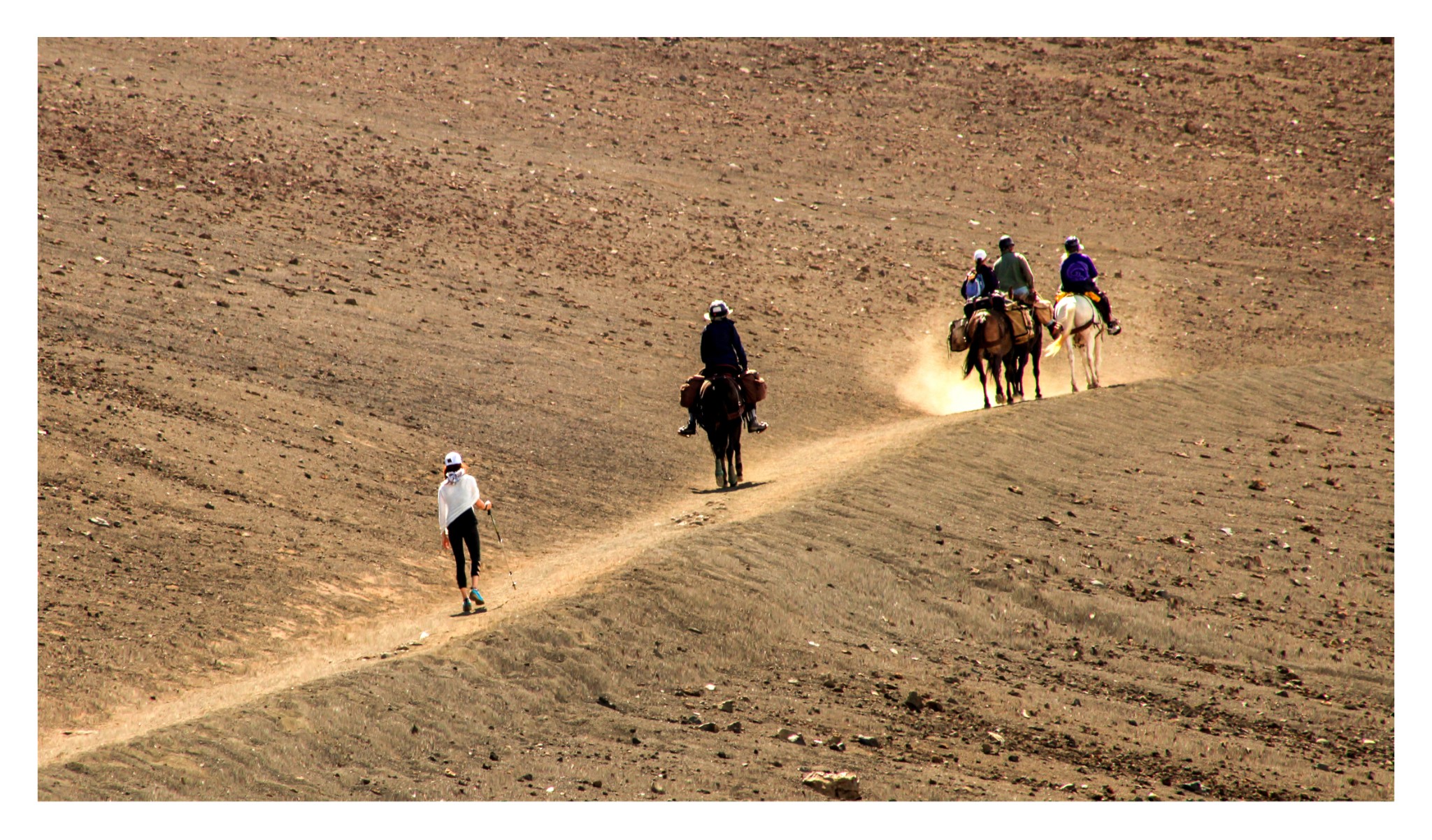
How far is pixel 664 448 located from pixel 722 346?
11.5 feet

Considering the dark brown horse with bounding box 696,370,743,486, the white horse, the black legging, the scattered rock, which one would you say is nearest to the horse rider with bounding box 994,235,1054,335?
the white horse

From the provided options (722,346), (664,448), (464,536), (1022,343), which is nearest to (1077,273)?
(1022,343)

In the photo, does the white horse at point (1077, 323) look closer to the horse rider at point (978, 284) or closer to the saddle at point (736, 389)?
the horse rider at point (978, 284)

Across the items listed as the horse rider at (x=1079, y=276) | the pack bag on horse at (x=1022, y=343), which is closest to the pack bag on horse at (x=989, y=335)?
the pack bag on horse at (x=1022, y=343)

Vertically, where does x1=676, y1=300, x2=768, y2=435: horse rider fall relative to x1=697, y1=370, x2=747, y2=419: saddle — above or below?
above

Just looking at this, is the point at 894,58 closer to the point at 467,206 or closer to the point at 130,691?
the point at 467,206

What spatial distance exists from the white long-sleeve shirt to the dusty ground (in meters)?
0.99

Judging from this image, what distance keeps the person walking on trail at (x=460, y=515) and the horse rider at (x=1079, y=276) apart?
11.2 metres

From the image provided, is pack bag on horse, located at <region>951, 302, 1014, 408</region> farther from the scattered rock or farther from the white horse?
the scattered rock

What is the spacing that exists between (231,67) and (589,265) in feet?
41.5

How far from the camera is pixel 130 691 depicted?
1174 cm

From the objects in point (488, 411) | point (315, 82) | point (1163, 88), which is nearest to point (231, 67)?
point (315, 82)

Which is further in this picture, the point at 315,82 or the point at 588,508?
the point at 315,82

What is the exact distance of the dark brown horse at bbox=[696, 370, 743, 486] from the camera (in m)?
17.2
